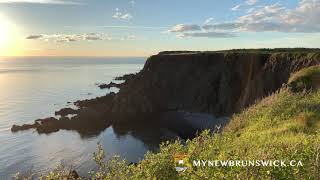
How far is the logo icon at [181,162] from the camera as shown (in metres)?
10.4

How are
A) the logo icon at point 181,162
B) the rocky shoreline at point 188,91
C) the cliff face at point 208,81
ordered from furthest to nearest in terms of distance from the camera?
the rocky shoreline at point 188,91, the cliff face at point 208,81, the logo icon at point 181,162

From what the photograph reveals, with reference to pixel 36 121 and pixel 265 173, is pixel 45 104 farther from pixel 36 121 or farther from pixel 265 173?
pixel 265 173

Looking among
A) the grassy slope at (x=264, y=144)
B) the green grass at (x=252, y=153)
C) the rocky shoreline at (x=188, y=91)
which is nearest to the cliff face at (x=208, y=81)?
the rocky shoreline at (x=188, y=91)

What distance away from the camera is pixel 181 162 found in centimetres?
1078

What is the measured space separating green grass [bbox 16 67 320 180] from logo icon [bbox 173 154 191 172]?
0.50ft

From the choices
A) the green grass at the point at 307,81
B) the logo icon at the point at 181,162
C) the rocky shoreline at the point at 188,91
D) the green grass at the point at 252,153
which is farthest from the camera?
the rocky shoreline at the point at 188,91

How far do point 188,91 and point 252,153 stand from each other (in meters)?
58.1

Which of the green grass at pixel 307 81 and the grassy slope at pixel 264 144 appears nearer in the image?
the grassy slope at pixel 264 144

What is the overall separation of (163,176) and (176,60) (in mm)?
67954

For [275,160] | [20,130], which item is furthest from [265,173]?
[20,130]

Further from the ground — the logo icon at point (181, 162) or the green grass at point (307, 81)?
the green grass at point (307, 81)

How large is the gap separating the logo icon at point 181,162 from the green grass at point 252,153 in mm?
151

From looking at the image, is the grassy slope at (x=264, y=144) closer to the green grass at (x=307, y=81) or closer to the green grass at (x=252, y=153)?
the green grass at (x=252, y=153)

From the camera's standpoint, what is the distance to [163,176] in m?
9.16
